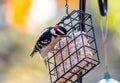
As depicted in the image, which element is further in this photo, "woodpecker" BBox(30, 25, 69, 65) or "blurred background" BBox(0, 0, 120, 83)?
"blurred background" BBox(0, 0, 120, 83)

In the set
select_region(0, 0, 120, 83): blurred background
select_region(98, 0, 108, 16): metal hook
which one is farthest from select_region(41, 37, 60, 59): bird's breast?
select_region(0, 0, 120, 83): blurred background

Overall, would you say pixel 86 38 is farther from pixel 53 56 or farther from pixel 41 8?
pixel 41 8

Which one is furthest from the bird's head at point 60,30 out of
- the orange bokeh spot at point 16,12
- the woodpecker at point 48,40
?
the orange bokeh spot at point 16,12

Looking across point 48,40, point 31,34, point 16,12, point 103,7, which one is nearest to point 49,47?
point 48,40

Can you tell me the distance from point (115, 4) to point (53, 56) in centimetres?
179

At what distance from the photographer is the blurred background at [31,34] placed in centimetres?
444

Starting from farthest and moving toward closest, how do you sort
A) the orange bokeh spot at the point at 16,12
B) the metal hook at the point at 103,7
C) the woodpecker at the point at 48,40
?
the orange bokeh spot at the point at 16,12 < the woodpecker at the point at 48,40 < the metal hook at the point at 103,7

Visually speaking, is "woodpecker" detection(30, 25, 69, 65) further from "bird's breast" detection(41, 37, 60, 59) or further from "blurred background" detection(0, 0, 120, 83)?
"blurred background" detection(0, 0, 120, 83)

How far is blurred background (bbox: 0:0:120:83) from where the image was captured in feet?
14.6

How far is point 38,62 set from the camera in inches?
219

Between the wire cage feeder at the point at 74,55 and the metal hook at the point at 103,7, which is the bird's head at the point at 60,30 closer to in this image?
the wire cage feeder at the point at 74,55

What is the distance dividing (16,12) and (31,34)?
60 cm

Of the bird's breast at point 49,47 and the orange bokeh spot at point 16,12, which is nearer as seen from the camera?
the bird's breast at point 49,47

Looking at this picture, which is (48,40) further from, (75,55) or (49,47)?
(75,55)
